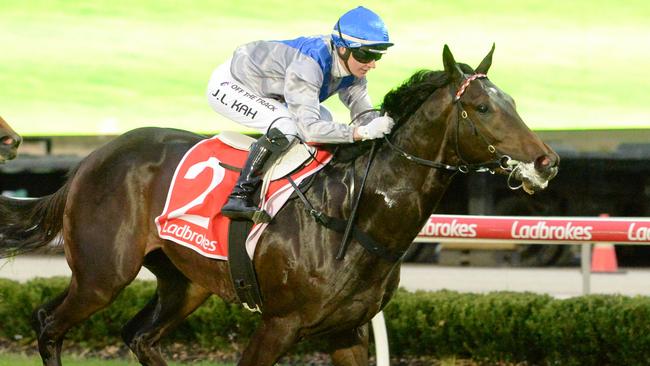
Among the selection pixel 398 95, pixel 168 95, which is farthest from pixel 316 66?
pixel 168 95

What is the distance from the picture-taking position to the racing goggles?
4.65 m

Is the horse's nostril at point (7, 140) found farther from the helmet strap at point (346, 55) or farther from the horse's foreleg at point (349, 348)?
the horse's foreleg at point (349, 348)

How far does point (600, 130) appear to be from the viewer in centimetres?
927

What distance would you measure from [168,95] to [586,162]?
3767 mm

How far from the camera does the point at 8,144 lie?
5504 millimetres

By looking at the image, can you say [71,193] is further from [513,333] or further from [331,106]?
[331,106]

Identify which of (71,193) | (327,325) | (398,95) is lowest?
(327,325)

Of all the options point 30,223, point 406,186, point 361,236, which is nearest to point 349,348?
point 361,236

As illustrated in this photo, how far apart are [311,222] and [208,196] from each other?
0.58 meters

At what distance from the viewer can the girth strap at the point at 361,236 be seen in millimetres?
4594

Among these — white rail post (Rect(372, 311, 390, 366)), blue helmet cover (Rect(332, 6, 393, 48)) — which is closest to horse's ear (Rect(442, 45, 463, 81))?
blue helmet cover (Rect(332, 6, 393, 48))

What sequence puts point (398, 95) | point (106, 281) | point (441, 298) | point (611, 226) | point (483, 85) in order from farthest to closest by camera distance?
point (441, 298) → point (611, 226) → point (106, 281) → point (398, 95) → point (483, 85)

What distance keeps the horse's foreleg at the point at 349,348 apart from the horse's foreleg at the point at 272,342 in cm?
29

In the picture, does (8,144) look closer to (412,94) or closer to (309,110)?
(309,110)
